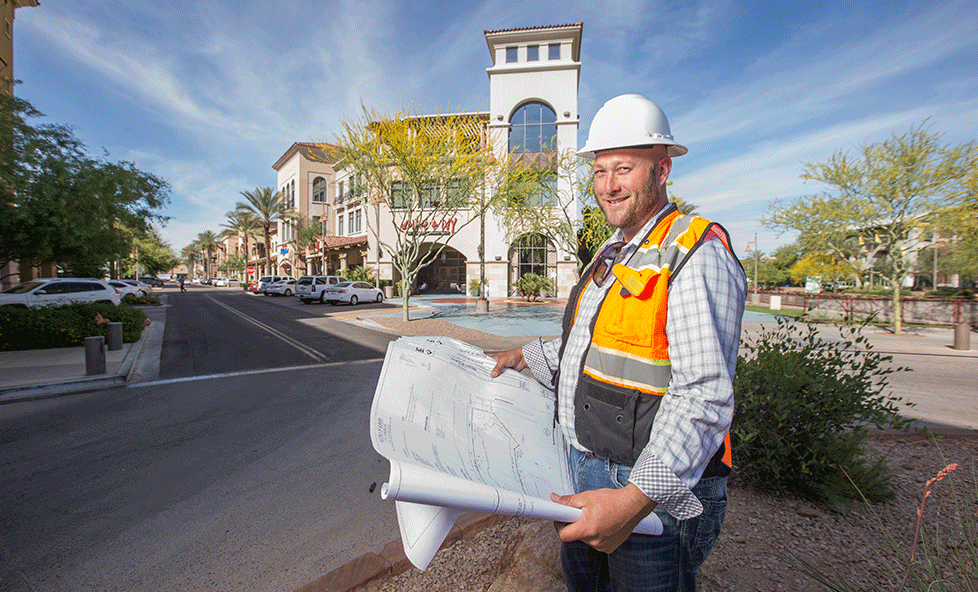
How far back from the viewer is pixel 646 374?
4.26 ft

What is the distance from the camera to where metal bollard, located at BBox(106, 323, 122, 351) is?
10312 millimetres

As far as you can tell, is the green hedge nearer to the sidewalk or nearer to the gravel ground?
the sidewalk

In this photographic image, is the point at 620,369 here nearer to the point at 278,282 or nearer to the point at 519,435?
the point at 519,435

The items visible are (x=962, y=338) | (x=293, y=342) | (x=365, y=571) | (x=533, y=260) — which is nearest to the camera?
(x=365, y=571)

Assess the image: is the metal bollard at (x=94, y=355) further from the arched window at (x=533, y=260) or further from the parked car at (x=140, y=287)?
the parked car at (x=140, y=287)

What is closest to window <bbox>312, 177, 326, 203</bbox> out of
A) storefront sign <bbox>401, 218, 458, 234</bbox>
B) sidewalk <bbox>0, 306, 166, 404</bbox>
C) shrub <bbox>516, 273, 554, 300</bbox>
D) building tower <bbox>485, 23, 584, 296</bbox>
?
storefront sign <bbox>401, 218, 458, 234</bbox>

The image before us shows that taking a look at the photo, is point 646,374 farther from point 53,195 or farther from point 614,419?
point 53,195

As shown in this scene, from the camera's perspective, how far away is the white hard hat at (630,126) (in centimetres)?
139

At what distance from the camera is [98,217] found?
11.8m

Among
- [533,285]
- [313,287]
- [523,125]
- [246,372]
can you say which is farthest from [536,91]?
[246,372]

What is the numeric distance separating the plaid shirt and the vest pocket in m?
0.09

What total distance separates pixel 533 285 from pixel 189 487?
26.5 m

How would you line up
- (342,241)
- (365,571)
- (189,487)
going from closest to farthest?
(365,571), (189,487), (342,241)

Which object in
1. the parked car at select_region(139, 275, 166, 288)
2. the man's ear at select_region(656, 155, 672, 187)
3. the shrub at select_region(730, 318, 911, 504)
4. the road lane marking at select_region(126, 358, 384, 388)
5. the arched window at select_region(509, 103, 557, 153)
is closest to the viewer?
the man's ear at select_region(656, 155, 672, 187)
